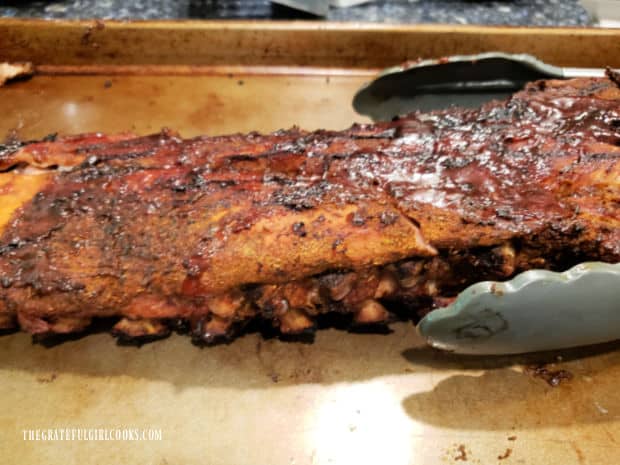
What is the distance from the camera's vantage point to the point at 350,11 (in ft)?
11.9

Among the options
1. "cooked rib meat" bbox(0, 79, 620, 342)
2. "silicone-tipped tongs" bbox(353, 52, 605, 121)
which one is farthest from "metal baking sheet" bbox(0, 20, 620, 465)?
"silicone-tipped tongs" bbox(353, 52, 605, 121)

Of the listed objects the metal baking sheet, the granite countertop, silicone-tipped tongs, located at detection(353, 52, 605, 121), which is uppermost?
the granite countertop

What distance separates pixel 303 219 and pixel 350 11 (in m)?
2.34

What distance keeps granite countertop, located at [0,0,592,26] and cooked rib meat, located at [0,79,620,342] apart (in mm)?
1724

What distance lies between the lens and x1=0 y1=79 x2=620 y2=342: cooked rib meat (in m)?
1.80

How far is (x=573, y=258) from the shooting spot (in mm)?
1871

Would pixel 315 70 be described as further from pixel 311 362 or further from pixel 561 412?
pixel 561 412

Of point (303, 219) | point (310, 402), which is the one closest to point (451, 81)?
point (303, 219)

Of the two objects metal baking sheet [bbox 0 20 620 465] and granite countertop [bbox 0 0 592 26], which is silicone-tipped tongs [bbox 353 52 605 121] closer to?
granite countertop [bbox 0 0 592 26]

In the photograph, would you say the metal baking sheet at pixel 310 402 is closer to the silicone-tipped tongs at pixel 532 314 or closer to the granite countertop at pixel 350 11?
the silicone-tipped tongs at pixel 532 314

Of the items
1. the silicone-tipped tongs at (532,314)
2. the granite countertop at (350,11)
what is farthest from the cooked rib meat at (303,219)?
the granite countertop at (350,11)

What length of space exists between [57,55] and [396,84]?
2016 millimetres

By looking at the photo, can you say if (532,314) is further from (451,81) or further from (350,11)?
(350,11)

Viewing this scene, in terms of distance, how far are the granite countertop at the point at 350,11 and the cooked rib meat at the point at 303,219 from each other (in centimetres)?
172
